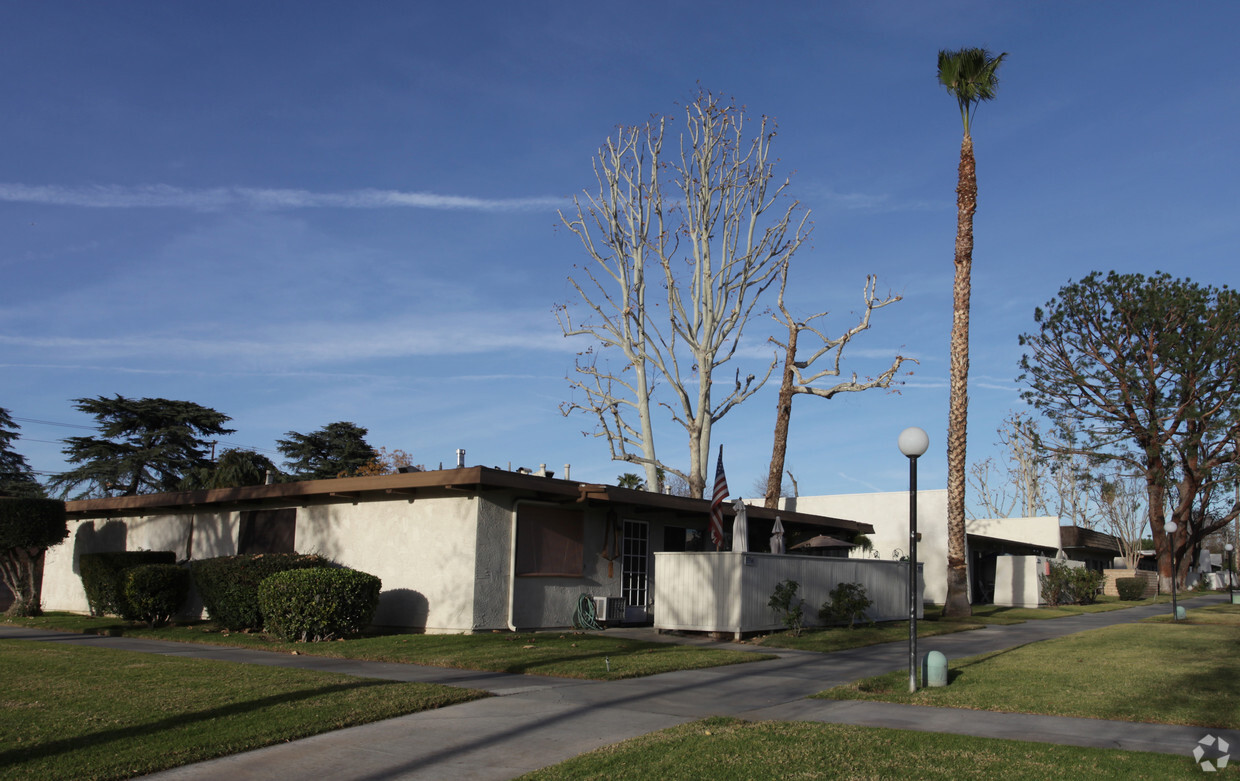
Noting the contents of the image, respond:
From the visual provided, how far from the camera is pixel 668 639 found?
625 inches

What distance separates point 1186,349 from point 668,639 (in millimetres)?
30138

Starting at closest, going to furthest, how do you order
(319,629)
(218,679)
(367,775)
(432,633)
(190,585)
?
(367,775) < (218,679) < (319,629) < (432,633) < (190,585)

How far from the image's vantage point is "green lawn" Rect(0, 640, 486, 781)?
6.39 meters

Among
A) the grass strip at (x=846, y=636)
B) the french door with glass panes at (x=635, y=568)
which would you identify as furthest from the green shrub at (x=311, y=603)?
the grass strip at (x=846, y=636)

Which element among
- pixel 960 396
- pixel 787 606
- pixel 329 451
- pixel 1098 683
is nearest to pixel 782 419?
pixel 960 396

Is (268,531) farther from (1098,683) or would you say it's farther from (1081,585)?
(1081,585)

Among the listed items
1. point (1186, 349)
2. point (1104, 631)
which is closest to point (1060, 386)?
point (1186, 349)

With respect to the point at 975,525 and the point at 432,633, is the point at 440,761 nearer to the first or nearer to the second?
the point at 432,633

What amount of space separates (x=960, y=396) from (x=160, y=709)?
778 inches

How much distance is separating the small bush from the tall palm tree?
7363mm

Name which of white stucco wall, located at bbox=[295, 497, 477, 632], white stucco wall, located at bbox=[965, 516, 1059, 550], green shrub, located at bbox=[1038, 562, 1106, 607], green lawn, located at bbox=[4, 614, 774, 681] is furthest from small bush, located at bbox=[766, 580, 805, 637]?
white stucco wall, located at bbox=[965, 516, 1059, 550]

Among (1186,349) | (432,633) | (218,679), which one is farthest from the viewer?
(1186,349)

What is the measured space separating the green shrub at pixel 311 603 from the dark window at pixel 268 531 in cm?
376

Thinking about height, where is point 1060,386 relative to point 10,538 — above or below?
above
